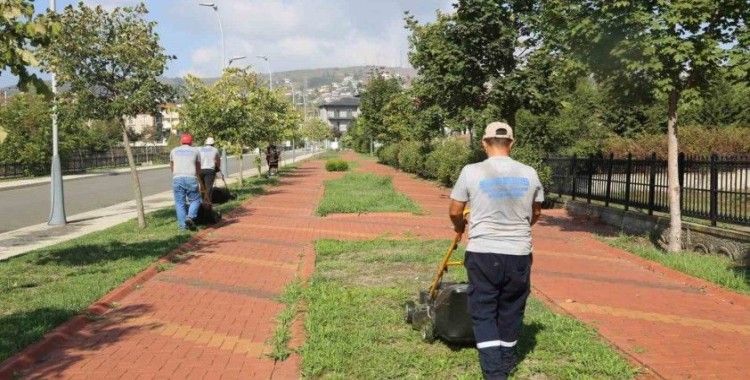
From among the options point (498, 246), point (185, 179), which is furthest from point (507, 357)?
point (185, 179)

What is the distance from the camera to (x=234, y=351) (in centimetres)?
527

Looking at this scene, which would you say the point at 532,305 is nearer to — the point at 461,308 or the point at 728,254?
the point at 461,308

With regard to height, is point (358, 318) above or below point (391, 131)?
below

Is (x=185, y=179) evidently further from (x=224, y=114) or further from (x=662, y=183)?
(x=224, y=114)

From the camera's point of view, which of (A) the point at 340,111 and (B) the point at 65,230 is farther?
(A) the point at 340,111

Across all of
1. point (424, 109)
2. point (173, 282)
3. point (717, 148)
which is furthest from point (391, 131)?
point (173, 282)

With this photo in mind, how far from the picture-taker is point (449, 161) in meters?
23.8

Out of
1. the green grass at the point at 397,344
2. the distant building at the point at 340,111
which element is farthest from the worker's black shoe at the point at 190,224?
the distant building at the point at 340,111

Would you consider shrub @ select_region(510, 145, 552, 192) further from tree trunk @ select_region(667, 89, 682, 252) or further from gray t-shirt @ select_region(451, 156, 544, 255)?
gray t-shirt @ select_region(451, 156, 544, 255)

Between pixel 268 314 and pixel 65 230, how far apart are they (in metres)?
8.60

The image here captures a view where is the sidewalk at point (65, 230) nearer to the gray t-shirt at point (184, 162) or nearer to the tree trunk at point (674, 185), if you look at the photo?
the gray t-shirt at point (184, 162)

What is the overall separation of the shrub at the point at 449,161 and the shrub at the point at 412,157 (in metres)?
3.27

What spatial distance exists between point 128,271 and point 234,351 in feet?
10.7

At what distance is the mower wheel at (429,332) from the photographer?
522cm
